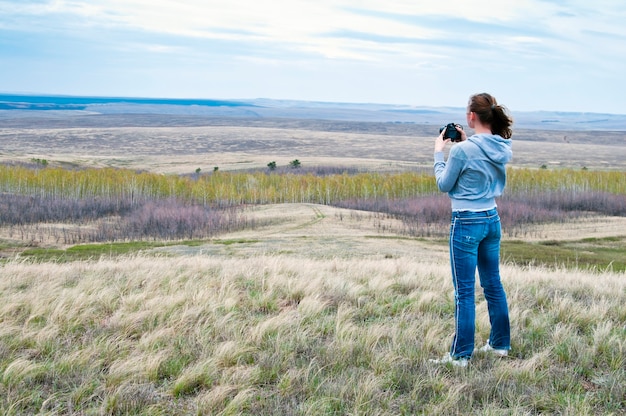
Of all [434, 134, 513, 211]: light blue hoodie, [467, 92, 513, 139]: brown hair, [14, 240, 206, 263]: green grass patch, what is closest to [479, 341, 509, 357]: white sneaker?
[434, 134, 513, 211]: light blue hoodie

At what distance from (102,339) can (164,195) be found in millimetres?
45122

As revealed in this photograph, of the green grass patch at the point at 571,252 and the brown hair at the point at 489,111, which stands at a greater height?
the brown hair at the point at 489,111

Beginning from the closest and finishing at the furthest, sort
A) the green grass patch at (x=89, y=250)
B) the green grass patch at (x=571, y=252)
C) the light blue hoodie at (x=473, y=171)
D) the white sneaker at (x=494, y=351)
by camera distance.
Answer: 1. the light blue hoodie at (x=473, y=171)
2. the white sneaker at (x=494, y=351)
3. the green grass patch at (x=89, y=250)
4. the green grass patch at (x=571, y=252)

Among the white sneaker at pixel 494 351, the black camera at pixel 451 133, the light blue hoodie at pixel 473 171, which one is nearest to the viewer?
the light blue hoodie at pixel 473 171

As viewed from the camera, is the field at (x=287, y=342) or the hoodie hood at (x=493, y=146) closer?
the field at (x=287, y=342)

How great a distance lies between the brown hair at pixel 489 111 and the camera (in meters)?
5.66

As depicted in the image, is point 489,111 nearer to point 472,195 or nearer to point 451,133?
point 451,133

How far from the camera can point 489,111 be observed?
567cm

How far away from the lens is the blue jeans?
5613 millimetres

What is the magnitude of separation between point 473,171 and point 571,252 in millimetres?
24031

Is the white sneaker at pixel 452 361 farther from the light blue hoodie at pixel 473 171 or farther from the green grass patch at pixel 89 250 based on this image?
the green grass patch at pixel 89 250

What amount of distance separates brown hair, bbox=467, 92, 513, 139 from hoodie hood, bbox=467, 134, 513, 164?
0.38 ft

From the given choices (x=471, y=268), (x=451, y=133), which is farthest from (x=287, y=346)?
(x=451, y=133)

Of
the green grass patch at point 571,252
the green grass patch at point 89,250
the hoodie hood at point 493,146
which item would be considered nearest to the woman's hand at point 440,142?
the hoodie hood at point 493,146
